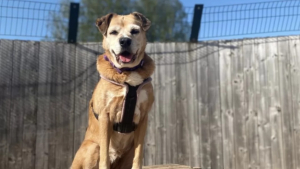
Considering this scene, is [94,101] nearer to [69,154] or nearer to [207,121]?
[69,154]

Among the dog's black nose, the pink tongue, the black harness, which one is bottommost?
the black harness

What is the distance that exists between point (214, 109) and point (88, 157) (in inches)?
109

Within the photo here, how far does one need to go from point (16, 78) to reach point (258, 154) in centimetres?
376

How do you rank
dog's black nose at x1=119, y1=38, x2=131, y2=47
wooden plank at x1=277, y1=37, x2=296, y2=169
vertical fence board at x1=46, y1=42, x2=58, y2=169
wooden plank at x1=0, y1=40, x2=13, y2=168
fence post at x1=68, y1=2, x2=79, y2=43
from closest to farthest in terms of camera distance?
dog's black nose at x1=119, y1=38, x2=131, y2=47 < wooden plank at x1=0, y1=40, x2=13, y2=168 < vertical fence board at x1=46, y1=42, x2=58, y2=169 < wooden plank at x1=277, y1=37, x2=296, y2=169 < fence post at x1=68, y1=2, x2=79, y2=43

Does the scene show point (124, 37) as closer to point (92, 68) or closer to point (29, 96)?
point (92, 68)

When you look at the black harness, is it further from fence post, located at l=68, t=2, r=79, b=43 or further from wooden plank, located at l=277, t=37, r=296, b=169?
wooden plank, located at l=277, t=37, r=296, b=169

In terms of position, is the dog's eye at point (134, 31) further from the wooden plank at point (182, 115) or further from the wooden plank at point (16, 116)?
the wooden plank at point (16, 116)

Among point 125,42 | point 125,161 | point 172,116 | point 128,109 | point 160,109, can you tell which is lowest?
point 125,161

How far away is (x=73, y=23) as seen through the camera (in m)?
4.84

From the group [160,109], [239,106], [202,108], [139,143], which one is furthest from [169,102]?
[139,143]

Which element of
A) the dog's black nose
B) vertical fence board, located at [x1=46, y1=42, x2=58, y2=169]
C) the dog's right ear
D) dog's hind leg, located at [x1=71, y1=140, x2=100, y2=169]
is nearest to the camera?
the dog's black nose

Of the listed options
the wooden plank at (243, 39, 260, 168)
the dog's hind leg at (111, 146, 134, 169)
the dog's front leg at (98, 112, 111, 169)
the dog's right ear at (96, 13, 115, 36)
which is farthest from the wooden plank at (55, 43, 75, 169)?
the wooden plank at (243, 39, 260, 168)

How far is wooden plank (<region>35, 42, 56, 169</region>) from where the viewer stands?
4.50 m

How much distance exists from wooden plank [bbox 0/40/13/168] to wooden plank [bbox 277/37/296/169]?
4030 millimetres
